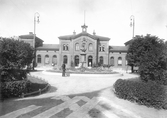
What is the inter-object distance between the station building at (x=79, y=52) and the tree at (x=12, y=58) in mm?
27666

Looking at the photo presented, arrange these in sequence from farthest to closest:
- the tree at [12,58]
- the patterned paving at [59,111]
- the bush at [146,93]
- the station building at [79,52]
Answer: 1. the station building at [79,52]
2. the tree at [12,58]
3. the bush at [146,93]
4. the patterned paving at [59,111]

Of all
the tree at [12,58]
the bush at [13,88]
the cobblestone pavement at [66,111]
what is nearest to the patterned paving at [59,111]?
the cobblestone pavement at [66,111]

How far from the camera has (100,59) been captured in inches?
1436

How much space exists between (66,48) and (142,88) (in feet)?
106

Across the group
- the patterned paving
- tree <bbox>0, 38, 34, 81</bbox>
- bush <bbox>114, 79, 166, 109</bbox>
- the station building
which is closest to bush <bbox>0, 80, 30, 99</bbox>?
tree <bbox>0, 38, 34, 81</bbox>

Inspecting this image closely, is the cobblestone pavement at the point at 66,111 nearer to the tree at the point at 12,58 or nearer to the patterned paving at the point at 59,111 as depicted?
the patterned paving at the point at 59,111

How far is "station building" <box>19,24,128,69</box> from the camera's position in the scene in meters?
35.0

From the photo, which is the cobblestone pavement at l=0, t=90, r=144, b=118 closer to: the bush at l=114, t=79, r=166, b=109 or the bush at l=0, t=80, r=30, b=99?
the bush at l=0, t=80, r=30, b=99

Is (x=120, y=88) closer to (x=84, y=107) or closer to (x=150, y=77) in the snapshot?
(x=150, y=77)

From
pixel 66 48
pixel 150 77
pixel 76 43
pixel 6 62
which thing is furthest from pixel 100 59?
pixel 6 62

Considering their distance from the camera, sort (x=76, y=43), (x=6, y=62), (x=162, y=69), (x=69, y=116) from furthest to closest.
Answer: (x=76, y=43), (x=162, y=69), (x=6, y=62), (x=69, y=116)

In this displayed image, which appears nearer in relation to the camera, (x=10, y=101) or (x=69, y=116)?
(x=69, y=116)

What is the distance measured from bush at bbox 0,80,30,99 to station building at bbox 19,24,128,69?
2807cm

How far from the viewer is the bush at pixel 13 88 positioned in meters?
5.88
